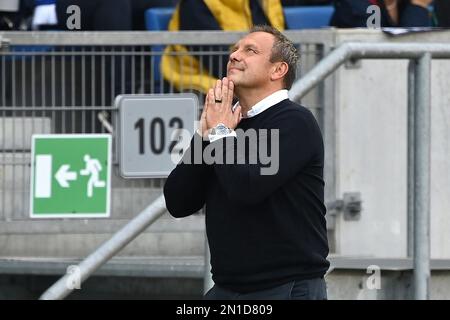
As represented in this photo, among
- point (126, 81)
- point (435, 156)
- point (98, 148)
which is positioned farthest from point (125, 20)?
point (435, 156)

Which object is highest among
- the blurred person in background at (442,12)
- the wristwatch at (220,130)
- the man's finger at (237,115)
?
the blurred person in background at (442,12)

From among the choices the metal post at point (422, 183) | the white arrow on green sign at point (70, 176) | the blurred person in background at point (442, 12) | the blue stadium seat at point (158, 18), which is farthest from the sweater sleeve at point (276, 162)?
the blurred person in background at point (442, 12)

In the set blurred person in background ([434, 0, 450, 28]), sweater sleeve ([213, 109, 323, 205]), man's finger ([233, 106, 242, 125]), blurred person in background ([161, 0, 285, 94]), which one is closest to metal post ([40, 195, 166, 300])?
man's finger ([233, 106, 242, 125])

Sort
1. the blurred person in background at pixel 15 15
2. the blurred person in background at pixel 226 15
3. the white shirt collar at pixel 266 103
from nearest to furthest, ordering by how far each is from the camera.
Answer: the white shirt collar at pixel 266 103, the blurred person in background at pixel 226 15, the blurred person in background at pixel 15 15

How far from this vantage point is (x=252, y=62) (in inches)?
183

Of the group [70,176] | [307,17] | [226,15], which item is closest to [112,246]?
[70,176]

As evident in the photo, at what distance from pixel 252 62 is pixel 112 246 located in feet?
5.45

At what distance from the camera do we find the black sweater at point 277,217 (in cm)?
447

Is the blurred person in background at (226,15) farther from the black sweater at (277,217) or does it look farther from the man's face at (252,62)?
the black sweater at (277,217)

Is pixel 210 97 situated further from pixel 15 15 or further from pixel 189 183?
pixel 15 15

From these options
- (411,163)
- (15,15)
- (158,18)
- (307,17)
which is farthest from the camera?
(15,15)

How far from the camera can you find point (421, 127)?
20.0 feet

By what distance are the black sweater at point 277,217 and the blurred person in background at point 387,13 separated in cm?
363

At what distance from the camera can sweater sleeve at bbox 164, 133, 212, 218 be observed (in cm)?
461
